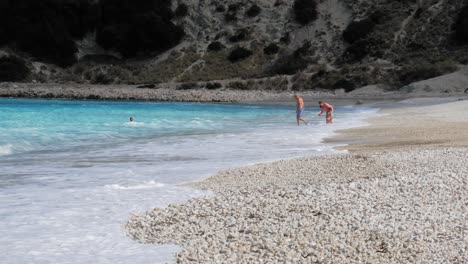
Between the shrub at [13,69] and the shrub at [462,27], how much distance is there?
41654 mm

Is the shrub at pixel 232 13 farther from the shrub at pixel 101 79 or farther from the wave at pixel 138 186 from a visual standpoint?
the wave at pixel 138 186

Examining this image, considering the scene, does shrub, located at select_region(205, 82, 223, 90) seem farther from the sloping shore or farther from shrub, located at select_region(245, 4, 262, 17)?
shrub, located at select_region(245, 4, 262, 17)

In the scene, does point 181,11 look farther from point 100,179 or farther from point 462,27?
point 100,179

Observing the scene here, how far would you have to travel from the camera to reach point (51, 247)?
5.46m

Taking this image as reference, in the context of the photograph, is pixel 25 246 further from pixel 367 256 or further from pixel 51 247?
pixel 367 256

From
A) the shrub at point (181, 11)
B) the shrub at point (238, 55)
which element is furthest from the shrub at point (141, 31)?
the shrub at point (238, 55)

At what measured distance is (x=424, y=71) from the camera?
49.0 m

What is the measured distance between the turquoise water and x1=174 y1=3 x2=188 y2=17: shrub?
5154 centimetres

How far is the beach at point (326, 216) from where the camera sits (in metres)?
4.94

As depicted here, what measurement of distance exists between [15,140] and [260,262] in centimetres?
1386

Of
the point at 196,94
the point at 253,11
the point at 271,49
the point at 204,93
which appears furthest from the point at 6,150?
Result: the point at 253,11

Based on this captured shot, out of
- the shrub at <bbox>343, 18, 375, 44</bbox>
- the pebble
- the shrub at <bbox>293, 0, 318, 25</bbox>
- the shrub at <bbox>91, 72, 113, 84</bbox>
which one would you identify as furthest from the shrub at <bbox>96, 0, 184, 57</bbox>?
the pebble

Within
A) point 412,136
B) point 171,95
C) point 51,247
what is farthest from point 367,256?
point 171,95

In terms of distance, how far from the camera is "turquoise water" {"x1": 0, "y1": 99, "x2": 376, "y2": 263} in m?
5.48
